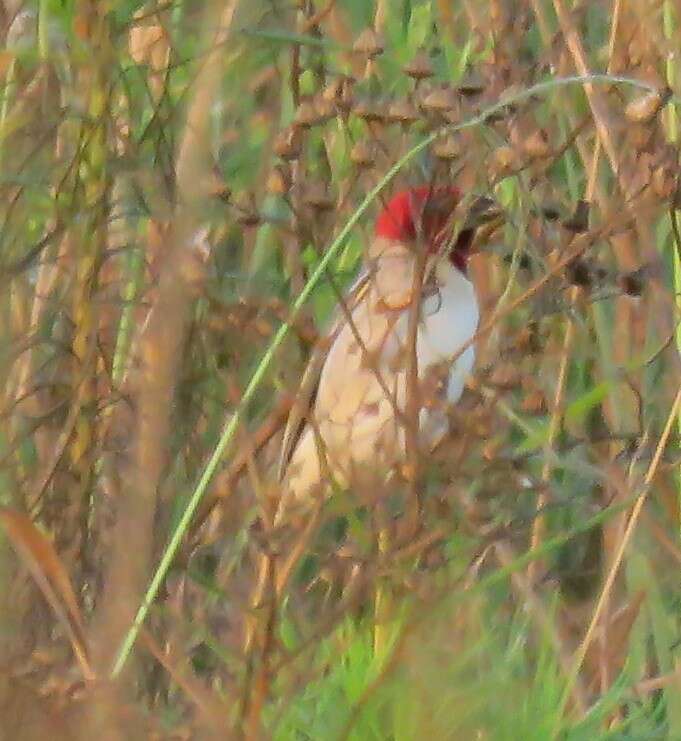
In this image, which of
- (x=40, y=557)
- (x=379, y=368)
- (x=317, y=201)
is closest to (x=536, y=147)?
(x=317, y=201)

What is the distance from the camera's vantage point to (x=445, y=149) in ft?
3.68

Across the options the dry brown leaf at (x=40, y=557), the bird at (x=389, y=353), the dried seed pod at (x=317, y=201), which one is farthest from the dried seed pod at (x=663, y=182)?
the dry brown leaf at (x=40, y=557)

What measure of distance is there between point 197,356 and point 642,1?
0.65m

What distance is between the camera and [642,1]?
160 centimetres

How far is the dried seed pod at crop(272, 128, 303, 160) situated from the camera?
1151 millimetres

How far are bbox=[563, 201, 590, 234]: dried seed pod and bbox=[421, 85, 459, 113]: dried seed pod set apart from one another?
0.13 m

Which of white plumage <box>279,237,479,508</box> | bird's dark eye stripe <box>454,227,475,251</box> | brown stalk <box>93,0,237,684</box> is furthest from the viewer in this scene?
bird's dark eye stripe <box>454,227,475,251</box>

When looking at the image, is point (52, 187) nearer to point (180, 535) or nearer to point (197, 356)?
point (197, 356)

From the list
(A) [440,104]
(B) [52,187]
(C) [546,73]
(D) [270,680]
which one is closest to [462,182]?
(A) [440,104]

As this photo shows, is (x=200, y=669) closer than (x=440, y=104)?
No

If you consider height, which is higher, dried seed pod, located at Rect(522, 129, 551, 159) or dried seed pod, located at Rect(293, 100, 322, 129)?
A: dried seed pod, located at Rect(293, 100, 322, 129)

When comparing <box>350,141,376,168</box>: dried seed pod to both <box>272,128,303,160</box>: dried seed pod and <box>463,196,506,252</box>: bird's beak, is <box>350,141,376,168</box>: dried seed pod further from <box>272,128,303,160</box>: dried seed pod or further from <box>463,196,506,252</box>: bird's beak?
<box>463,196,506,252</box>: bird's beak

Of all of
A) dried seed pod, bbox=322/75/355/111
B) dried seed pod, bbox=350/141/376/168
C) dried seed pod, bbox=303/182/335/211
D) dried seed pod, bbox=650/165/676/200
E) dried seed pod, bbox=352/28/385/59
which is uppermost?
dried seed pod, bbox=352/28/385/59

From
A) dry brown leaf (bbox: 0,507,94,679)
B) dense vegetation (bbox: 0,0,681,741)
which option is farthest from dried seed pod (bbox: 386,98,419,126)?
dry brown leaf (bbox: 0,507,94,679)
